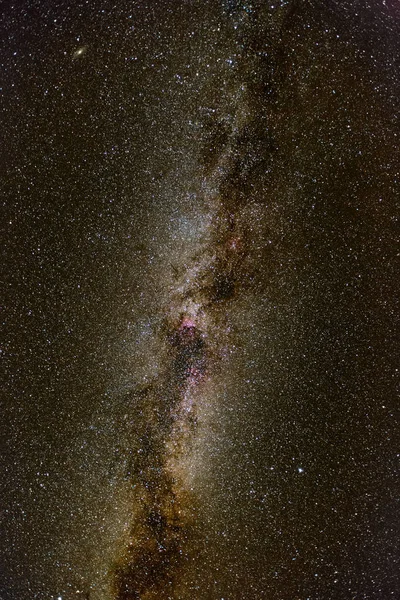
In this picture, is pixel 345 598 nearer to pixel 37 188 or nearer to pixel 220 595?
pixel 220 595

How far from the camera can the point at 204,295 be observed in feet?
4.38

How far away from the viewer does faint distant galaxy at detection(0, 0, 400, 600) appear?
1.30 meters

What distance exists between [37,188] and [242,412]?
1.15m

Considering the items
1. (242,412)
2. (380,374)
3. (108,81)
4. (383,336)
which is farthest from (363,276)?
(108,81)

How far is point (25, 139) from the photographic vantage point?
4.77 ft

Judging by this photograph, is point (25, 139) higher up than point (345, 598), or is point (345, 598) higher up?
point (25, 139)

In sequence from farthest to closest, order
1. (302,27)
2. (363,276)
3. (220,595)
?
(220,595) < (363,276) < (302,27)

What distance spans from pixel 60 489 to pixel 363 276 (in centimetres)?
144

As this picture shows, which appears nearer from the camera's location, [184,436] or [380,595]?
[184,436]

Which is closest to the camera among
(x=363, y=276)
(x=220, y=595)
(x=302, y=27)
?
(x=302, y=27)

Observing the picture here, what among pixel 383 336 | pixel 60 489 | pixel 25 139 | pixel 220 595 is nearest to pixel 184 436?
pixel 60 489

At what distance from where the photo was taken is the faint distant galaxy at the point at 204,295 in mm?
1303

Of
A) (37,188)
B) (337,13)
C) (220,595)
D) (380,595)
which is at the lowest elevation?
(380,595)

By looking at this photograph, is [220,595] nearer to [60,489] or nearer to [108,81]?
[60,489]
